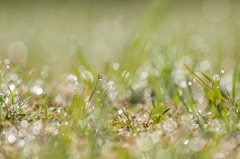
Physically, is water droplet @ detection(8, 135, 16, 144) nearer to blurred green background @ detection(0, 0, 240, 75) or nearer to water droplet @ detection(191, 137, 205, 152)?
water droplet @ detection(191, 137, 205, 152)

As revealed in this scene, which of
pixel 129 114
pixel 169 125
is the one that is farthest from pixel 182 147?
pixel 129 114

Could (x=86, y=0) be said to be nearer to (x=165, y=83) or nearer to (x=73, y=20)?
(x=73, y=20)

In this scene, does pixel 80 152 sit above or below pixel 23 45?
below

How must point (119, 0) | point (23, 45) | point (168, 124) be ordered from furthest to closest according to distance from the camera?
point (119, 0) < point (23, 45) < point (168, 124)

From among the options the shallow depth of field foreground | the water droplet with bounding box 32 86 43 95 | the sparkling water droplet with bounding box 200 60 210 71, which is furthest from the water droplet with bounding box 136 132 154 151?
the sparkling water droplet with bounding box 200 60 210 71

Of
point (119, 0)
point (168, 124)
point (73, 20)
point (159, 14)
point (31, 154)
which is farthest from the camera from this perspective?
point (119, 0)

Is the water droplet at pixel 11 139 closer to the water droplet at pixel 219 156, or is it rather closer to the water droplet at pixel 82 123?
the water droplet at pixel 82 123

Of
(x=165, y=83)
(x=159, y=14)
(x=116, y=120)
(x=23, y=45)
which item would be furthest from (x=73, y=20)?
(x=116, y=120)
